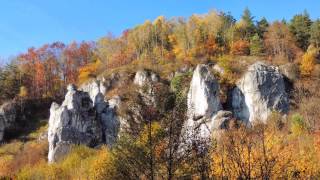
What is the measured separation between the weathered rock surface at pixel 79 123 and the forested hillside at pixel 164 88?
869 mm

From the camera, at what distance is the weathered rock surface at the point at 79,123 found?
63.0 meters

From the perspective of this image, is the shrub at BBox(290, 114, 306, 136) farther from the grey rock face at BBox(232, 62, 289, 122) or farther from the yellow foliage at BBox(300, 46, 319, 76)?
the yellow foliage at BBox(300, 46, 319, 76)

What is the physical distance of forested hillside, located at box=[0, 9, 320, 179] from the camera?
76.0ft

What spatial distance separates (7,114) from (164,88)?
62.1 m

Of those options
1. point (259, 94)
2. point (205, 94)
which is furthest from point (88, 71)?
point (259, 94)

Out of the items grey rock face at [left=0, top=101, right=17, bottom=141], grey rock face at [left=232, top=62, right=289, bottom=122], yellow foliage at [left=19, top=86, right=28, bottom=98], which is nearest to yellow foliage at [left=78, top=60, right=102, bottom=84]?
yellow foliage at [left=19, top=86, right=28, bottom=98]

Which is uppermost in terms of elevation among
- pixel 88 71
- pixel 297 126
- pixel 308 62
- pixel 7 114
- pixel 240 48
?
pixel 240 48

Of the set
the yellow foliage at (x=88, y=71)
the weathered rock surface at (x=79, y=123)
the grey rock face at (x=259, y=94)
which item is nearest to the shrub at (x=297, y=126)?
the grey rock face at (x=259, y=94)

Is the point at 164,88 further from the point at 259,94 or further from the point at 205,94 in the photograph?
the point at 259,94

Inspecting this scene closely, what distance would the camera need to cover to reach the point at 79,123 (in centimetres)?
6681

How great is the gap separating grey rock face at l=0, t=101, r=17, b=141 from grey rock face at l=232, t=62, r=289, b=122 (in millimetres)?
37422

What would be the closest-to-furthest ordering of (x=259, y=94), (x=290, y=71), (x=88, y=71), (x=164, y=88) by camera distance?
(x=164, y=88) < (x=259, y=94) < (x=290, y=71) < (x=88, y=71)

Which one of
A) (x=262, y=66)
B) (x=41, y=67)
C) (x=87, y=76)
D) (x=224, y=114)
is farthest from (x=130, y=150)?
(x=41, y=67)

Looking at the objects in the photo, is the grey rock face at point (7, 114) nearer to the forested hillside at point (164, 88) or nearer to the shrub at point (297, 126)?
the forested hillside at point (164, 88)
